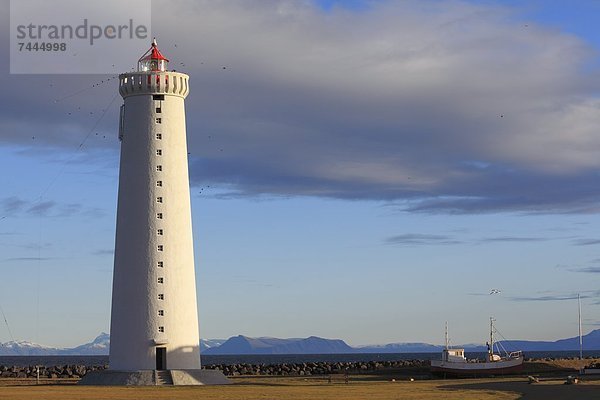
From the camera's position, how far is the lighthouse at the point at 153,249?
6122 centimetres

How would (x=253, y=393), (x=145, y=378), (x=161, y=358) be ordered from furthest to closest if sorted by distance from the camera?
(x=161, y=358)
(x=145, y=378)
(x=253, y=393)

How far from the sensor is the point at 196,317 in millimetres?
63219

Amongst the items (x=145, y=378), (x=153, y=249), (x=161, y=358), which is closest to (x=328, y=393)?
(x=161, y=358)

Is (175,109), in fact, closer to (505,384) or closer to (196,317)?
(196,317)

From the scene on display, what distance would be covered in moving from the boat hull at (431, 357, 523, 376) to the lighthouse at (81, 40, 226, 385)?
3612 centimetres

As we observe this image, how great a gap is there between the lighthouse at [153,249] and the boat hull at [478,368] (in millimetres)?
36124

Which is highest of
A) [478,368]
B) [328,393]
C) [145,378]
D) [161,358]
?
[161,358]

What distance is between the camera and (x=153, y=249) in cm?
6122

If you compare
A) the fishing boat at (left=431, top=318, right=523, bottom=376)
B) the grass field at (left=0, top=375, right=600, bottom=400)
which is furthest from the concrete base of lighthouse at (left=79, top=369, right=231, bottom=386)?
the fishing boat at (left=431, top=318, right=523, bottom=376)

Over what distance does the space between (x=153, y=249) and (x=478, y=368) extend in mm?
42067

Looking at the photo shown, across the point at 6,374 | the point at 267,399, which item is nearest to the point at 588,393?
the point at 267,399

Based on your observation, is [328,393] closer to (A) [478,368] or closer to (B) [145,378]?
(B) [145,378]

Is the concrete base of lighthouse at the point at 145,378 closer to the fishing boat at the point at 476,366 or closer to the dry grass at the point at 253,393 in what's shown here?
the dry grass at the point at 253,393

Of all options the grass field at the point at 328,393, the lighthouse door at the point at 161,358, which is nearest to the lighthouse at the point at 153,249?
the lighthouse door at the point at 161,358
